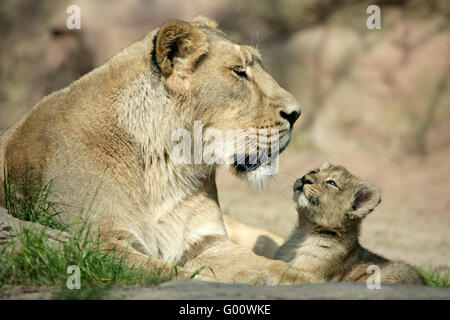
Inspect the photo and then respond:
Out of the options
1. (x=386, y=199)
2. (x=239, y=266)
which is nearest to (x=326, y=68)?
(x=386, y=199)

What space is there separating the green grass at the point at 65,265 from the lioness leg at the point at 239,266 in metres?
0.64

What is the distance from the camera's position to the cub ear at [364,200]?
455 cm

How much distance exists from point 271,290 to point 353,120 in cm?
707

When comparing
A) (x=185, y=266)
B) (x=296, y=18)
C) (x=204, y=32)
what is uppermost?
(x=296, y=18)

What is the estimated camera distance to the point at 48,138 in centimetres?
390

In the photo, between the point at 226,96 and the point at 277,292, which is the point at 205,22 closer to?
the point at 226,96

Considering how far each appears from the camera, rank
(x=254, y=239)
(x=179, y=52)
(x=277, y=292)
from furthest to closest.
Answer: (x=254, y=239) → (x=179, y=52) → (x=277, y=292)

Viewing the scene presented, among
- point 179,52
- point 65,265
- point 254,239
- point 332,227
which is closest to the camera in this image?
point 65,265

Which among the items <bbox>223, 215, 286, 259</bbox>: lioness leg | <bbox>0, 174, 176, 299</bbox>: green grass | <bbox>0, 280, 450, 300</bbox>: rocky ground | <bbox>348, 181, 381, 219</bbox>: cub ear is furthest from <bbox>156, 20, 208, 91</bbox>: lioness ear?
<bbox>223, 215, 286, 259</bbox>: lioness leg

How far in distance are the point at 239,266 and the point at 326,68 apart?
642cm

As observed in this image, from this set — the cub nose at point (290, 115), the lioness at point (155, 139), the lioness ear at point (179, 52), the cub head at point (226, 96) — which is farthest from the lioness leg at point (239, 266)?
the lioness ear at point (179, 52)

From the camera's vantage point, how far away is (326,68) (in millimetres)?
9930
